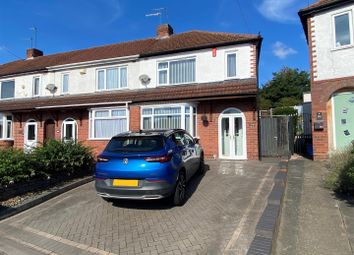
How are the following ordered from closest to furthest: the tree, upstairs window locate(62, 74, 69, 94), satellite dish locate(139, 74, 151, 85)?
satellite dish locate(139, 74, 151, 85) < upstairs window locate(62, 74, 69, 94) < the tree

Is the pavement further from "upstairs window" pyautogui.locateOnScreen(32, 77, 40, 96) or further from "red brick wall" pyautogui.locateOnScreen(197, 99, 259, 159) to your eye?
"upstairs window" pyautogui.locateOnScreen(32, 77, 40, 96)

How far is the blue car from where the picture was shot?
5.72 meters

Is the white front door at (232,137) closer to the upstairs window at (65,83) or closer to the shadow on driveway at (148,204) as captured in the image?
the shadow on driveway at (148,204)

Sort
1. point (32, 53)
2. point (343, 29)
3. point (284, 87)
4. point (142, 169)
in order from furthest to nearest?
point (284, 87) < point (32, 53) < point (343, 29) < point (142, 169)

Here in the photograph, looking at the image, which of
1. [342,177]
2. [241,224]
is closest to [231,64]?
[342,177]

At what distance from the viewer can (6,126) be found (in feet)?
63.4

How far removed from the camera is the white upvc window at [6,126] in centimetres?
1931

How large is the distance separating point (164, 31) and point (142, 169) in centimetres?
1479

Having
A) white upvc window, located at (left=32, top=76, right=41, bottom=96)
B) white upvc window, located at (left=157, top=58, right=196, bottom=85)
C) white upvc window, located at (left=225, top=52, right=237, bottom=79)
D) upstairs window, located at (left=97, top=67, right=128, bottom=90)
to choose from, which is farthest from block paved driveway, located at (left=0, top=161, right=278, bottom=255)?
white upvc window, located at (left=32, top=76, right=41, bottom=96)

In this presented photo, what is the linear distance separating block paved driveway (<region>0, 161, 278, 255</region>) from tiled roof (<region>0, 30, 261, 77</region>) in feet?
28.8

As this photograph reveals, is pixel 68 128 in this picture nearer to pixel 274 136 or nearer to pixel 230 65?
pixel 230 65

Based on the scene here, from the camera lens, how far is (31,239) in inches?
200

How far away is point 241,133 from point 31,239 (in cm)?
1012

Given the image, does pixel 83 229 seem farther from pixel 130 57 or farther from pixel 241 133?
pixel 130 57
